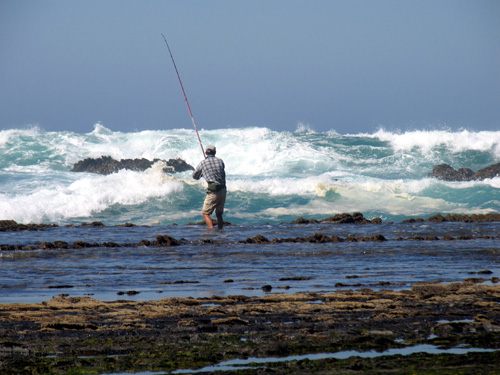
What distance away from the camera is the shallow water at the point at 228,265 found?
305 inches

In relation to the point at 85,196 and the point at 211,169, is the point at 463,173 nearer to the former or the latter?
the point at 85,196

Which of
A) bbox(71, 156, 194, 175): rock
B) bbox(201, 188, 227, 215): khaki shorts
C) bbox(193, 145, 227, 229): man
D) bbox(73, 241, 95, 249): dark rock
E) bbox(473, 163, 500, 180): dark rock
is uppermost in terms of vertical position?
bbox(71, 156, 194, 175): rock

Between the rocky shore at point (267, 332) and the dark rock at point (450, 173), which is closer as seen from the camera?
the rocky shore at point (267, 332)

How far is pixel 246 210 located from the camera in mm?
23750

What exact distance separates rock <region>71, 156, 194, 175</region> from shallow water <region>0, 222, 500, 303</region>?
20.1m

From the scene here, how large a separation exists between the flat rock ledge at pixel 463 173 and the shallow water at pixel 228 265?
16560 mm

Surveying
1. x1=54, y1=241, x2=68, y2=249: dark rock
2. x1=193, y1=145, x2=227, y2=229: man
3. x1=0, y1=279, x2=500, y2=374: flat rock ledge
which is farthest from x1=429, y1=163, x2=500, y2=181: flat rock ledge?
x1=0, y1=279, x2=500, y2=374: flat rock ledge

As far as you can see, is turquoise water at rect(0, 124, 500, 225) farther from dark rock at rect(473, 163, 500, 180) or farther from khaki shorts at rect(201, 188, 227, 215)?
khaki shorts at rect(201, 188, 227, 215)

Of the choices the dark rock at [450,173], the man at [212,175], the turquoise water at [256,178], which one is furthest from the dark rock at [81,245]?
the dark rock at [450,173]

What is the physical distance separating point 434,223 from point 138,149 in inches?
979

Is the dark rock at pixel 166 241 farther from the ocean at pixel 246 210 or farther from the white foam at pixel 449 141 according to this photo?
the white foam at pixel 449 141

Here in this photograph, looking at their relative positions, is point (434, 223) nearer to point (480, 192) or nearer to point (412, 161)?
point (480, 192)

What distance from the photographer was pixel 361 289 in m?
7.23

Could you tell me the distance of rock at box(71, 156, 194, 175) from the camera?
35.6 metres
